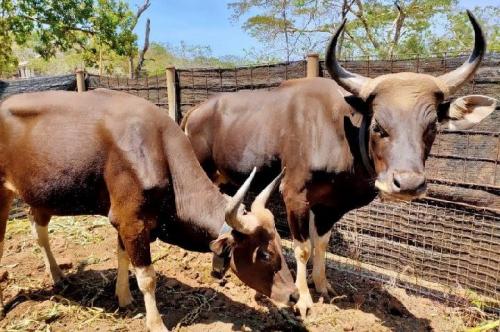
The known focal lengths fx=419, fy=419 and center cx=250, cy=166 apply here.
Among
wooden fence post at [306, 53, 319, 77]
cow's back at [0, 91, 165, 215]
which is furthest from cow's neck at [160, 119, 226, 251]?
wooden fence post at [306, 53, 319, 77]

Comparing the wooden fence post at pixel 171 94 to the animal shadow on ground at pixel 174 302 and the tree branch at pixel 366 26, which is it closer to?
the animal shadow on ground at pixel 174 302

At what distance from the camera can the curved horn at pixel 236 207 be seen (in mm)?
3232

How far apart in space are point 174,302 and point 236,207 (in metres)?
1.93

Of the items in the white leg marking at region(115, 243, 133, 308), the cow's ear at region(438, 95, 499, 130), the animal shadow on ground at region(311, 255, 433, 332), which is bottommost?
the animal shadow on ground at region(311, 255, 433, 332)

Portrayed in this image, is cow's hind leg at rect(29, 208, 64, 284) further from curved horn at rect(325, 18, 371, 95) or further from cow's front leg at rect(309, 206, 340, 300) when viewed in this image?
curved horn at rect(325, 18, 371, 95)

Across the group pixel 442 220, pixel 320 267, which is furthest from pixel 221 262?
pixel 442 220

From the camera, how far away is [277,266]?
3592mm

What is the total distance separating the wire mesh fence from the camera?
15.5ft

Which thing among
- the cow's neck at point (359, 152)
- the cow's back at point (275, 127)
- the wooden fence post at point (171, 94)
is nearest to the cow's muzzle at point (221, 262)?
the cow's back at point (275, 127)

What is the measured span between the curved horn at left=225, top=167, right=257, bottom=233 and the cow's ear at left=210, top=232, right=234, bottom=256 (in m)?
0.13

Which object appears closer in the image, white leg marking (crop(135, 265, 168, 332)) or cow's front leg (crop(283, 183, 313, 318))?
white leg marking (crop(135, 265, 168, 332))

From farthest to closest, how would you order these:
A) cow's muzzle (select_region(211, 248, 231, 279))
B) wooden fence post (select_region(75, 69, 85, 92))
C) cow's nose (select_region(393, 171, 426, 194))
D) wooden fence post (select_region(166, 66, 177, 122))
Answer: wooden fence post (select_region(75, 69, 85, 92)) < wooden fence post (select_region(166, 66, 177, 122)) < cow's muzzle (select_region(211, 248, 231, 279)) < cow's nose (select_region(393, 171, 426, 194))

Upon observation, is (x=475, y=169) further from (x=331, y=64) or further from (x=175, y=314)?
(x=175, y=314)

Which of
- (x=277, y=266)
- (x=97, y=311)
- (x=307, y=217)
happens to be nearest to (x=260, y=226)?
(x=277, y=266)
